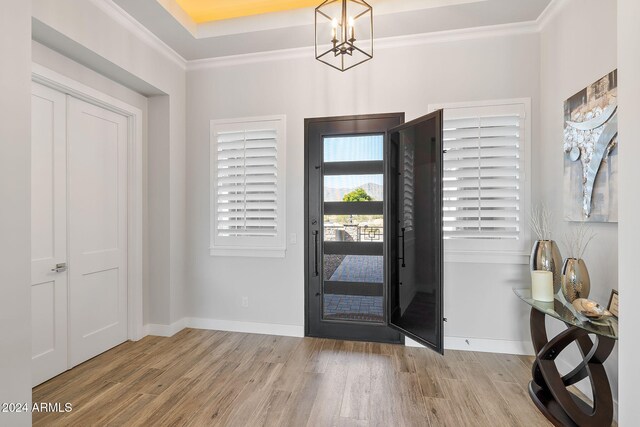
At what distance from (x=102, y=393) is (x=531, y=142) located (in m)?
4.20

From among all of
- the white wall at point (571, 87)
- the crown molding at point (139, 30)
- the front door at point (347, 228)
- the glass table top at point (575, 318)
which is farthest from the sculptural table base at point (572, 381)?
the crown molding at point (139, 30)

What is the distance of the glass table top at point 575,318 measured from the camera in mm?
1644

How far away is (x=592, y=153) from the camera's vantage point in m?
2.14

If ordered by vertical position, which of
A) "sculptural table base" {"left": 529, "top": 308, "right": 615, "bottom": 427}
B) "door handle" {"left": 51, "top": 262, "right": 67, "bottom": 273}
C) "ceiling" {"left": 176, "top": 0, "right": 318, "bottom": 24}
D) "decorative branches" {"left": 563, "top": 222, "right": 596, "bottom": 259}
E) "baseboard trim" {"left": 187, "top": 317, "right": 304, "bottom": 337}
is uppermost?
"ceiling" {"left": 176, "top": 0, "right": 318, "bottom": 24}

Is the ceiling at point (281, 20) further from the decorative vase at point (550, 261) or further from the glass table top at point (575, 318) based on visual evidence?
the glass table top at point (575, 318)

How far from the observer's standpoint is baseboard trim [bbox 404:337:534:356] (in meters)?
3.02

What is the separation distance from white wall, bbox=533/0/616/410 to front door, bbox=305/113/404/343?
51.4 inches

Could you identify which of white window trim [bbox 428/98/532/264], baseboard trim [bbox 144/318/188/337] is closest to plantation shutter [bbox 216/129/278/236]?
baseboard trim [bbox 144/318/188/337]

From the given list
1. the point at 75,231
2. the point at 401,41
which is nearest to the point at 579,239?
the point at 401,41

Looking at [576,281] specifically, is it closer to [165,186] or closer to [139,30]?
[165,186]

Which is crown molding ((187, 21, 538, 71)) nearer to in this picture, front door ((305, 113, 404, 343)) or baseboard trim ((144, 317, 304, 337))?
front door ((305, 113, 404, 343))

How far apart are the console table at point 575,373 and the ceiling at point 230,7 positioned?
10.9 feet

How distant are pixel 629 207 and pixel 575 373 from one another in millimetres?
1483

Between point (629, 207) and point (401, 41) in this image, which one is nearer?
point (629, 207)
